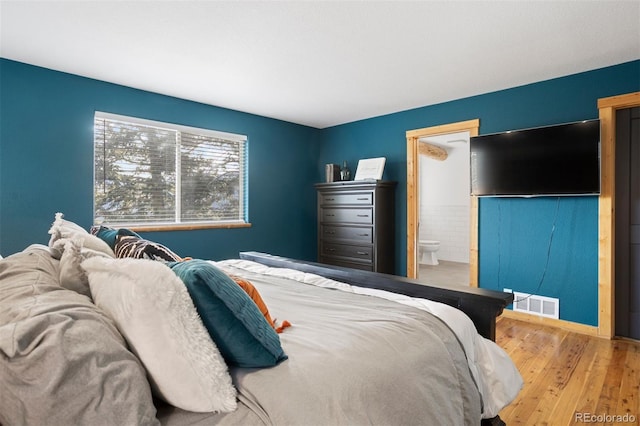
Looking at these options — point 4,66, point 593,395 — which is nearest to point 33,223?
point 4,66

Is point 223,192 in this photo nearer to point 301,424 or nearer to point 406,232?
point 406,232

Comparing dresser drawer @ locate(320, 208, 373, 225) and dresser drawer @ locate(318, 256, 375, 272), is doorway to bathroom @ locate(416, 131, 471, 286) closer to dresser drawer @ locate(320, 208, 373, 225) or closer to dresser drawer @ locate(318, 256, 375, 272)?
dresser drawer @ locate(318, 256, 375, 272)

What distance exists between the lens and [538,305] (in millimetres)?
3609

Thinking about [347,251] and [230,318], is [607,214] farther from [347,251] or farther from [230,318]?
[230,318]

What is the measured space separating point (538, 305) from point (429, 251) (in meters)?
3.07

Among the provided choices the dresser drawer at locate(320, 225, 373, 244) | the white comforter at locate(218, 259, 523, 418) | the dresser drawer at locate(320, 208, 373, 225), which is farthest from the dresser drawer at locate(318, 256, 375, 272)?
the white comforter at locate(218, 259, 523, 418)

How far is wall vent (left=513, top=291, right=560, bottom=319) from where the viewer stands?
3.51 metres

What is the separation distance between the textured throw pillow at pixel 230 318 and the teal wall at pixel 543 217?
11.4 feet

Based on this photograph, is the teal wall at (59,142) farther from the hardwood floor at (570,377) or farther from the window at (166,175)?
the hardwood floor at (570,377)

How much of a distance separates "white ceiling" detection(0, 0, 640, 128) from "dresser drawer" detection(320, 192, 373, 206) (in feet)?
4.23

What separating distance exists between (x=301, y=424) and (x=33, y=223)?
3419 millimetres

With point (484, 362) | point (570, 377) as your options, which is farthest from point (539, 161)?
point (484, 362)

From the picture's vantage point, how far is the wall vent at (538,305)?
351 cm

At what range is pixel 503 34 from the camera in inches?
103
